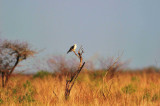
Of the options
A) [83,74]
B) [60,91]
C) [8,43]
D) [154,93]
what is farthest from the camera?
[83,74]

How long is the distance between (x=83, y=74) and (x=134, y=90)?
20.7 feet

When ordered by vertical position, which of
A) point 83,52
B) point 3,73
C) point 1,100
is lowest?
point 1,100

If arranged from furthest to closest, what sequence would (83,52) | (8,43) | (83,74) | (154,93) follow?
1. (83,74)
2. (8,43)
3. (154,93)
4. (83,52)

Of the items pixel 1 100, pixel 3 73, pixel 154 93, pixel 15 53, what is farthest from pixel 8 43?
pixel 154 93

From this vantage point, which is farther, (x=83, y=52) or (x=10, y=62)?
(x=10, y=62)

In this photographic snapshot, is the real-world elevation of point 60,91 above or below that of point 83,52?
below

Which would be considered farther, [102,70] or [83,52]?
[102,70]

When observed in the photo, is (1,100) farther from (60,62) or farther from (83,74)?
(83,74)

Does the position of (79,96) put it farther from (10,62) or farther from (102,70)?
(102,70)

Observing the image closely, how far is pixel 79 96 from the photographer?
7.36 metres

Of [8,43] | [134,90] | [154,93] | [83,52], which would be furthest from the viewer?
[8,43]

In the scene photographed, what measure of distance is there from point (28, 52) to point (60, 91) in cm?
347

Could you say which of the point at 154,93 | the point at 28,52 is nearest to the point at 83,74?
the point at 28,52

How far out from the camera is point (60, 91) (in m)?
7.63
